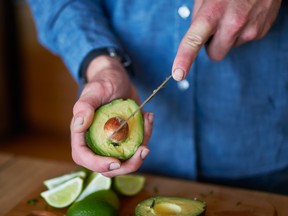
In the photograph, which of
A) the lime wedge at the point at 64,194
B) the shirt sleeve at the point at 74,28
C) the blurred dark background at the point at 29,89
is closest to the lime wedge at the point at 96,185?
the lime wedge at the point at 64,194

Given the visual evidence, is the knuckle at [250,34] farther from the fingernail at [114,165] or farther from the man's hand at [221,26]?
the fingernail at [114,165]

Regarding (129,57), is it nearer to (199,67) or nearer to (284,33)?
(199,67)

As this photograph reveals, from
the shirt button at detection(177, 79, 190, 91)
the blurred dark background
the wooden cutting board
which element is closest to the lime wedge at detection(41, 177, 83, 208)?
the wooden cutting board

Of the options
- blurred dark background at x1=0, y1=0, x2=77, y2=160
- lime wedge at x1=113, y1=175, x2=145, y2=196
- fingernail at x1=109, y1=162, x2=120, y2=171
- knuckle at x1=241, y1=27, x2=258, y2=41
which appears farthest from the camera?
blurred dark background at x1=0, y1=0, x2=77, y2=160

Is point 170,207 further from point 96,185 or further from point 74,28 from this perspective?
point 74,28

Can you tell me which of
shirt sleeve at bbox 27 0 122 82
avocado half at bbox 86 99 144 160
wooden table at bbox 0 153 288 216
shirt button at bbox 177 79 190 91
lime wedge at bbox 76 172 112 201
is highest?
shirt sleeve at bbox 27 0 122 82

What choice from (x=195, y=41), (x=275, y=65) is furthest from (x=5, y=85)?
(x=195, y=41)

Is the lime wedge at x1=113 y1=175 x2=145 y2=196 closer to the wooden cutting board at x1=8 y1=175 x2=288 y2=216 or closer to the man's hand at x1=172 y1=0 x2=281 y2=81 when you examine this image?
the wooden cutting board at x1=8 y1=175 x2=288 y2=216

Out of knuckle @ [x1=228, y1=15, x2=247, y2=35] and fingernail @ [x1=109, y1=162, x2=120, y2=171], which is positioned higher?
knuckle @ [x1=228, y1=15, x2=247, y2=35]
